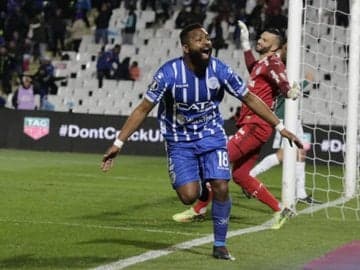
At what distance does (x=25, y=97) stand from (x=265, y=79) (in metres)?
17.2

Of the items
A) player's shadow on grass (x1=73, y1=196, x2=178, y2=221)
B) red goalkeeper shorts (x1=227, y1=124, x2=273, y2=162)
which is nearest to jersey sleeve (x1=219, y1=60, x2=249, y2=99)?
red goalkeeper shorts (x1=227, y1=124, x2=273, y2=162)

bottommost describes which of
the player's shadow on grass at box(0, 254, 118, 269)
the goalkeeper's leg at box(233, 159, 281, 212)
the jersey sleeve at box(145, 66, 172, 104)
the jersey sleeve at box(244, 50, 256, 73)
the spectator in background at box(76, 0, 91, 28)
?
the player's shadow on grass at box(0, 254, 118, 269)

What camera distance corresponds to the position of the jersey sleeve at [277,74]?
441 inches

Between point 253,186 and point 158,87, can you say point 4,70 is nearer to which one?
point 253,186

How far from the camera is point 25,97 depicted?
28.1 meters

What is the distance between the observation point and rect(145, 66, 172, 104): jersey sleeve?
885cm

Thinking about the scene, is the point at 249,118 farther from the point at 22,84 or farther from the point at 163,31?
the point at 163,31

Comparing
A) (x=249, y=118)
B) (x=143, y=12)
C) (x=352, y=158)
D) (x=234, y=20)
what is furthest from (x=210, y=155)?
(x=143, y=12)

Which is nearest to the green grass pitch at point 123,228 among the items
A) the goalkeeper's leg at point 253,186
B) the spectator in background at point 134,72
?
the goalkeeper's leg at point 253,186

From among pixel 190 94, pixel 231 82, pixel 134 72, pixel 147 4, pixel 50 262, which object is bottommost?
pixel 50 262

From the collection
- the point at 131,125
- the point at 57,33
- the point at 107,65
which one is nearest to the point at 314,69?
the point at 131,125

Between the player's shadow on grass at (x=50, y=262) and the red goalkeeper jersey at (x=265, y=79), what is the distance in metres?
3.39

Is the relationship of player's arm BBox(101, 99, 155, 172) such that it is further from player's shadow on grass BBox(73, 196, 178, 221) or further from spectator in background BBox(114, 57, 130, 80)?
spectator in background BBox(114, 57, 130, 80)

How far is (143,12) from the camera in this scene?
33750 millimetres
